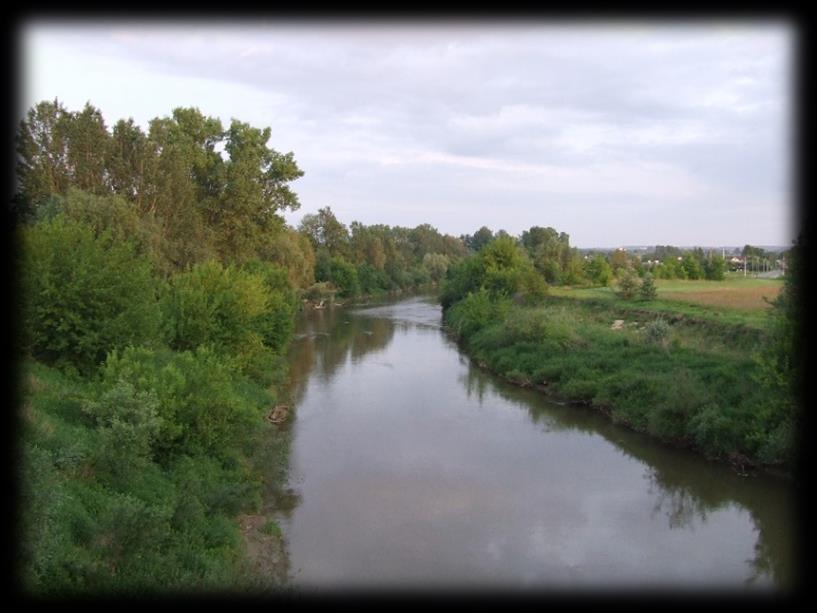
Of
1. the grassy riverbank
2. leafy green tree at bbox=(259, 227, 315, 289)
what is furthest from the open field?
leafy green tree at bbox=(259, 227, 315, 289)

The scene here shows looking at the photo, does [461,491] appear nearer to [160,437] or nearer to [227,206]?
[160,437]

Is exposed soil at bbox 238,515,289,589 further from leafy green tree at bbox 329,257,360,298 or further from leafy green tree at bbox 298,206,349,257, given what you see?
leafy green tree at bbox 298,206,349,257

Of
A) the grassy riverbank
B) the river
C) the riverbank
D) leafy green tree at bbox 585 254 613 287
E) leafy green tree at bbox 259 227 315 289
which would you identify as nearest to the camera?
the river

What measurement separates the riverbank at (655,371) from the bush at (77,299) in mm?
12054

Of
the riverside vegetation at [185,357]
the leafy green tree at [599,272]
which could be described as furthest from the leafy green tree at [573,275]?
the riverside vegetation at [185,357]

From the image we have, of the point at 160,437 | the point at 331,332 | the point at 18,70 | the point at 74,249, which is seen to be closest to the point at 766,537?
the point at 160,437

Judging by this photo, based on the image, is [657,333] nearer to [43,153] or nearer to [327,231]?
[43,153]

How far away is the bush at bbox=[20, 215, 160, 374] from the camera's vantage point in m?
12.0

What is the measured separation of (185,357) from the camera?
40.1 feet

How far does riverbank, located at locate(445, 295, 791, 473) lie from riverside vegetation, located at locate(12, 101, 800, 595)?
63 mm

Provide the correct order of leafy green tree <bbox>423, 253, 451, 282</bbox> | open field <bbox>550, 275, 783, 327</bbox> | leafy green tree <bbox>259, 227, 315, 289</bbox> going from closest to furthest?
open field <bbox>550, 275, 783, 327</bbox> < leafy green tree <bbox>259, 227, 315, 289</bbox> < leafy green tree <bbox>423, 253, 451, 282</bbox>

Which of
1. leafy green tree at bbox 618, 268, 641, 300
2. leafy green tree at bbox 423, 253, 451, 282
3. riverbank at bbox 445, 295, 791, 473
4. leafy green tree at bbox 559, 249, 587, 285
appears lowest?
riverbank at bbox 445, 295, 791, 473

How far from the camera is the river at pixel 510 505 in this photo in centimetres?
980

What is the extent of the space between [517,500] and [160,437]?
21.4ft
